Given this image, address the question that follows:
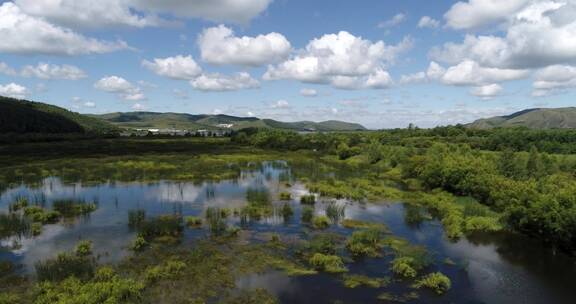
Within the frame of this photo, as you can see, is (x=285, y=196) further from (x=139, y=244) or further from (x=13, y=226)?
(x=13, y=226)

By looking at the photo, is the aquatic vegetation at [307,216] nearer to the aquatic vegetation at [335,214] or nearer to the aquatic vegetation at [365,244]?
the aquatic vegetation at [335,214]

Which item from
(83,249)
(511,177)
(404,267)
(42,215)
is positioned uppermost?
(511,177)

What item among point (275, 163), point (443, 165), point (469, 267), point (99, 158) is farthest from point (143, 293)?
point (99, 158)

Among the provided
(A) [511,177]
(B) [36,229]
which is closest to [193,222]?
(B) [36,229]

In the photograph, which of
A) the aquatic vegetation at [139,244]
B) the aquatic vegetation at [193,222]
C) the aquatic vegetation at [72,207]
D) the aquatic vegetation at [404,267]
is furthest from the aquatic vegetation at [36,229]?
the aquatic vegetation at [404,267]

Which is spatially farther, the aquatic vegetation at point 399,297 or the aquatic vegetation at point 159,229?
the aquatic vegetation at point 159,229

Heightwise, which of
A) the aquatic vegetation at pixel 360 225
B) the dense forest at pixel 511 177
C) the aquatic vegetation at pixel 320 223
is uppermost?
the dense forest at pixel 511 177

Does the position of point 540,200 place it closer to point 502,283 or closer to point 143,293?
point 502,283
